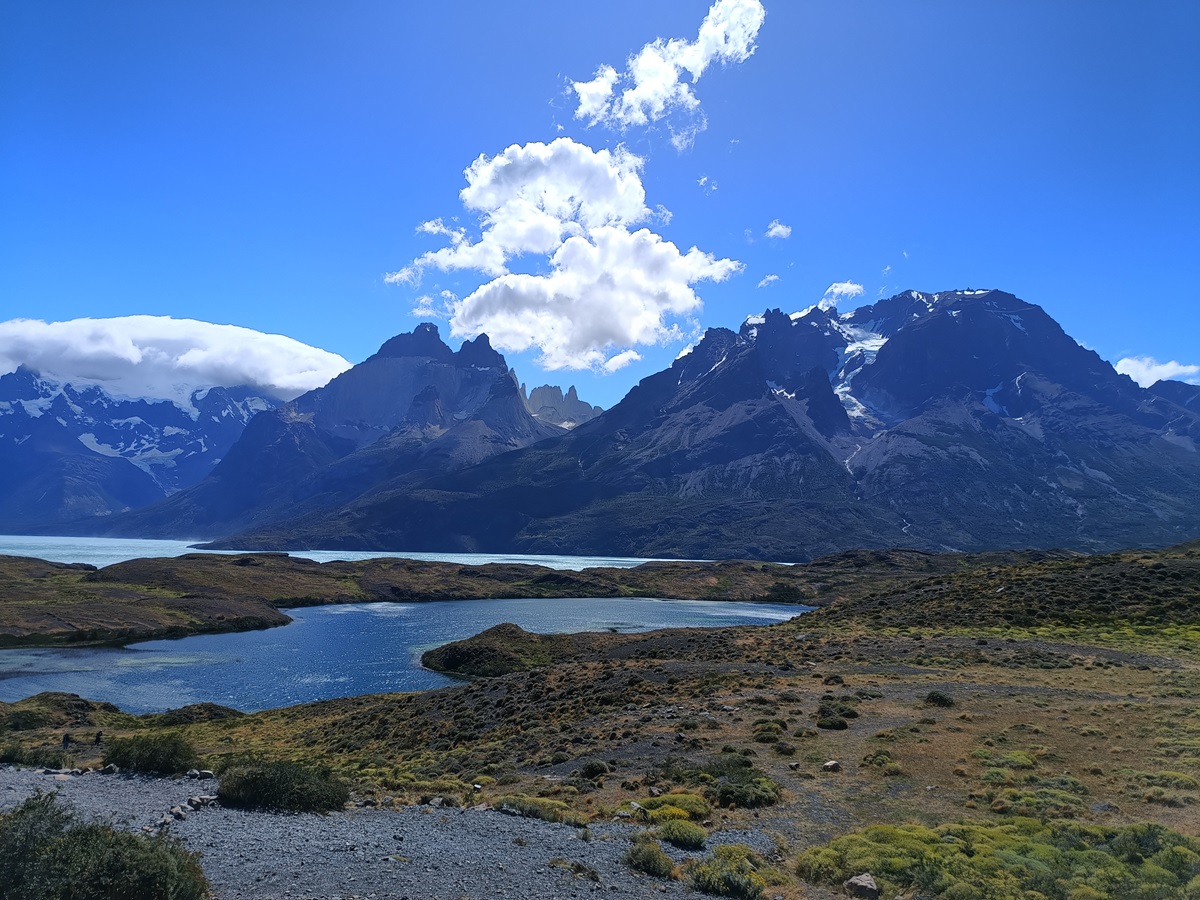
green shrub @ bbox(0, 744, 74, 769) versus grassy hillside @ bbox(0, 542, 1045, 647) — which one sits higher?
green shrub @ bbox(0, 744, 74, 769)

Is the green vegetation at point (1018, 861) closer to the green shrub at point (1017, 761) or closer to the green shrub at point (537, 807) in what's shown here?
the green shrub at point (1017, 761)

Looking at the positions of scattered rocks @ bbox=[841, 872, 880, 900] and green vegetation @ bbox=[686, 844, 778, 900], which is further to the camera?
scattered rocks @ bbox=[841, 872, 880, 900]

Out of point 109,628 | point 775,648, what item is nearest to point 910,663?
point 775,648

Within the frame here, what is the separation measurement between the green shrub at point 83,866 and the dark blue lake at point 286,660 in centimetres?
6132

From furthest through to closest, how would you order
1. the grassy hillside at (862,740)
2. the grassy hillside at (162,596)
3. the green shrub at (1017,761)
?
the grassy hillside at (162,596)
the green shrub at (1017,761)
the grassy hillside at (862,740)

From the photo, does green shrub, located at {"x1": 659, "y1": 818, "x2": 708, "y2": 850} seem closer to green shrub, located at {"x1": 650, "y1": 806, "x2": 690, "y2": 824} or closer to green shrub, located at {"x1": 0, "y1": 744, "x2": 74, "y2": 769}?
green shrub, located at {"x1": 650, "y1": 806, "x2": 690, "y2": 824}

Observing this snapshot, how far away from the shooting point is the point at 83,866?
12883 mm

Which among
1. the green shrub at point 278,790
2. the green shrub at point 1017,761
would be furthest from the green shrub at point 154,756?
the green shrub at point 1017,761

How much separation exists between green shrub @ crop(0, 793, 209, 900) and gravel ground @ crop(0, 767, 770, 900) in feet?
4.40

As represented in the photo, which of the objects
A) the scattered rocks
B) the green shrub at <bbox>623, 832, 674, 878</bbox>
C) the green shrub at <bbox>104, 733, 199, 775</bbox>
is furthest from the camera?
the green shrub at <bbox>104, 733, 199, 775</bbox>

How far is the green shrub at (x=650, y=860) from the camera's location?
1723cm

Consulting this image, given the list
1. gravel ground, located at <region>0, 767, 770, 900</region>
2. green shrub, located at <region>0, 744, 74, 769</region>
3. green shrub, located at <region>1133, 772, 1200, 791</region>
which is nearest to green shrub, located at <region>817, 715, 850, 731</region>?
green shrub, located at <region>1133, 772, 1200, 791</region>

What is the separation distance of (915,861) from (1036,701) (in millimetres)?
23451

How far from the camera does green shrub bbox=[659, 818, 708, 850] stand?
64.1ft
